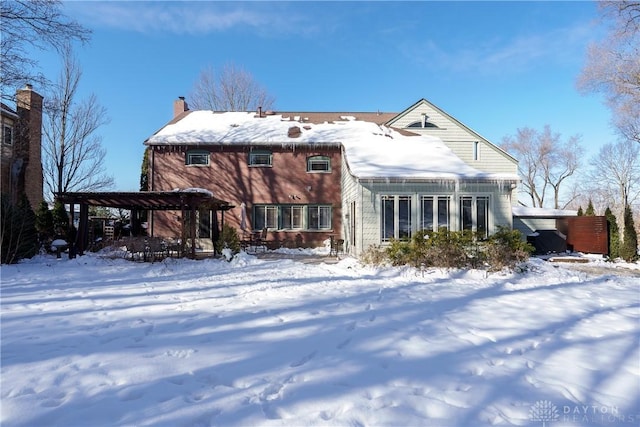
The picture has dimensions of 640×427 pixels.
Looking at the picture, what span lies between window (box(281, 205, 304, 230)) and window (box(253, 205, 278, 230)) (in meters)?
0.41

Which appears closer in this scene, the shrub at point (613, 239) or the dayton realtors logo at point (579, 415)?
the dayton realtors logo at point (579, 415)

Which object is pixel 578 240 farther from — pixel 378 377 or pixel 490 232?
pixel 378 377

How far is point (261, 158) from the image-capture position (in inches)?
725

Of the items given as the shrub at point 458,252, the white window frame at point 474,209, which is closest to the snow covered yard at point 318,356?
the shrub at point 458,252

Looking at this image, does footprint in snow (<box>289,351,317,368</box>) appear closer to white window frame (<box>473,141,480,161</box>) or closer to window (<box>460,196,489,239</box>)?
window (<box>460,196,489,239</box>)

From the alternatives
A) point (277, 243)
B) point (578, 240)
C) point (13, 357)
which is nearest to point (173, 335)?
point (13, 357)

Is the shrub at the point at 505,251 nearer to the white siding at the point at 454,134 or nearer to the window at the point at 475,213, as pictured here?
the window at the point at 475,213

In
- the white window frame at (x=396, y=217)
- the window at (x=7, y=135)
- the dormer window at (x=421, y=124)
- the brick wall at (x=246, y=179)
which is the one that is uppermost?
the dormer window at (x=421, y=124)

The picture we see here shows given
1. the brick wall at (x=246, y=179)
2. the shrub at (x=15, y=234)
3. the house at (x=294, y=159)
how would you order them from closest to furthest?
the shrub at (x=15, y=234)
the house at (x=294, y=159)
the brick wall at (x=246, y=179)

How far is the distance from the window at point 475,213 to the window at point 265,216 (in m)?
9.39

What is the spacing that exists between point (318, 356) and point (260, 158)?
15779 mm

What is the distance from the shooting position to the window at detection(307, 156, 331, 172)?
18.4 meters

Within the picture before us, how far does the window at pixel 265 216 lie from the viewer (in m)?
18.2

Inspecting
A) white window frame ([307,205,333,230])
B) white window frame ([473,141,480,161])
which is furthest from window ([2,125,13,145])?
white window frame ([473,141,480,161])
